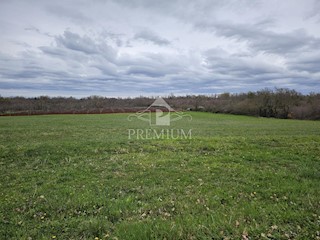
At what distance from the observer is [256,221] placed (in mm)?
4363

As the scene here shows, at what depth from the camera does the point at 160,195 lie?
5754 mm

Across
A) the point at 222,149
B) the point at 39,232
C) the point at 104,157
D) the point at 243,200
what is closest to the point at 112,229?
the point at 39,232

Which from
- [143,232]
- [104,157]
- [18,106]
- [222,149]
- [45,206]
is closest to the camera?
[143,232]

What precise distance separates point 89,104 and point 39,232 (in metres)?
89.9

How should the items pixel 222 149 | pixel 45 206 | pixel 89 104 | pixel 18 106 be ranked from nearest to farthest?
pixel 45 206 → pixel 222 149 → pixel 18 106 → pixel 89 104

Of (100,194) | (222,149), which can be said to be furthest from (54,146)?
(222,149)

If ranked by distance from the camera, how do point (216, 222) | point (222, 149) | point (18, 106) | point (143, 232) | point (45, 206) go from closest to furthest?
point (143, 232) → point (216, 222) → point (45, 206) → point (222, 149) → point (18, 106)

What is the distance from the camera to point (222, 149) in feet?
36.7

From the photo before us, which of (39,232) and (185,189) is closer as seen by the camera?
(39,232)

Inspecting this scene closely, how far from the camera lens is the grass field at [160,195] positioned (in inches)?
163

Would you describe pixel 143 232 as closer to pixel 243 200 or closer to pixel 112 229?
pixel 112 229

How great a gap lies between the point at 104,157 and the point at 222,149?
19.3 feet

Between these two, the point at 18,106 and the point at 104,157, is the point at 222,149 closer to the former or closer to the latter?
the point at 104,157

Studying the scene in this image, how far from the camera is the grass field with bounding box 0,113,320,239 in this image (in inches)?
163
